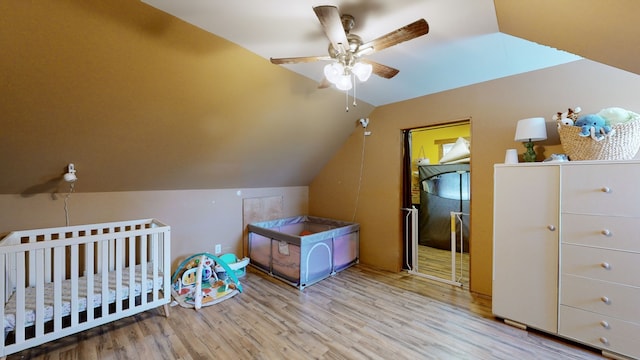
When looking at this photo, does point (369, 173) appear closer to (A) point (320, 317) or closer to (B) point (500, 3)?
(A) point (320, 317)

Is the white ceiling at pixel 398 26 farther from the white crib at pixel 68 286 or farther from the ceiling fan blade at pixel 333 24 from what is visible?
A: the white crib at pixel 68 286

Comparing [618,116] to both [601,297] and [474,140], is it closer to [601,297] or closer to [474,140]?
[474,140]

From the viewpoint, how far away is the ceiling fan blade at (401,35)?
122 cm

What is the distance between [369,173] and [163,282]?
107 inches

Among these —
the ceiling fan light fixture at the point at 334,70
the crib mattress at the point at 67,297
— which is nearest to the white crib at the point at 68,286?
the crib mattress at the point at 67,297

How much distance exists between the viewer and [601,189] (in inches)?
70.5

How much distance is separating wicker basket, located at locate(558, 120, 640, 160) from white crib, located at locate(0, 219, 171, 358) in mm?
3457


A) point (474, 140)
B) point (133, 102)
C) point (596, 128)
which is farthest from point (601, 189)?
point (133, 102)

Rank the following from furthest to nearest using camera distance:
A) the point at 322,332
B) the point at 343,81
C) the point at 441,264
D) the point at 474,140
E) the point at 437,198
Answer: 1. the point at 437,198
2. the point at 441,264
3. the point at 474,140
4. the point at 322,332
5. the point at 343,81

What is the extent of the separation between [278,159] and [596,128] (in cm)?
307

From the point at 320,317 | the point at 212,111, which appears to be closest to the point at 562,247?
the point at 320,317

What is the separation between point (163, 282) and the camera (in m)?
2.32

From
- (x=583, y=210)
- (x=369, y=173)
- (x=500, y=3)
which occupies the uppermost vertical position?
(x=500, y=3)

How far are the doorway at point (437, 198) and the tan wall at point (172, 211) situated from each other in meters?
1.99
